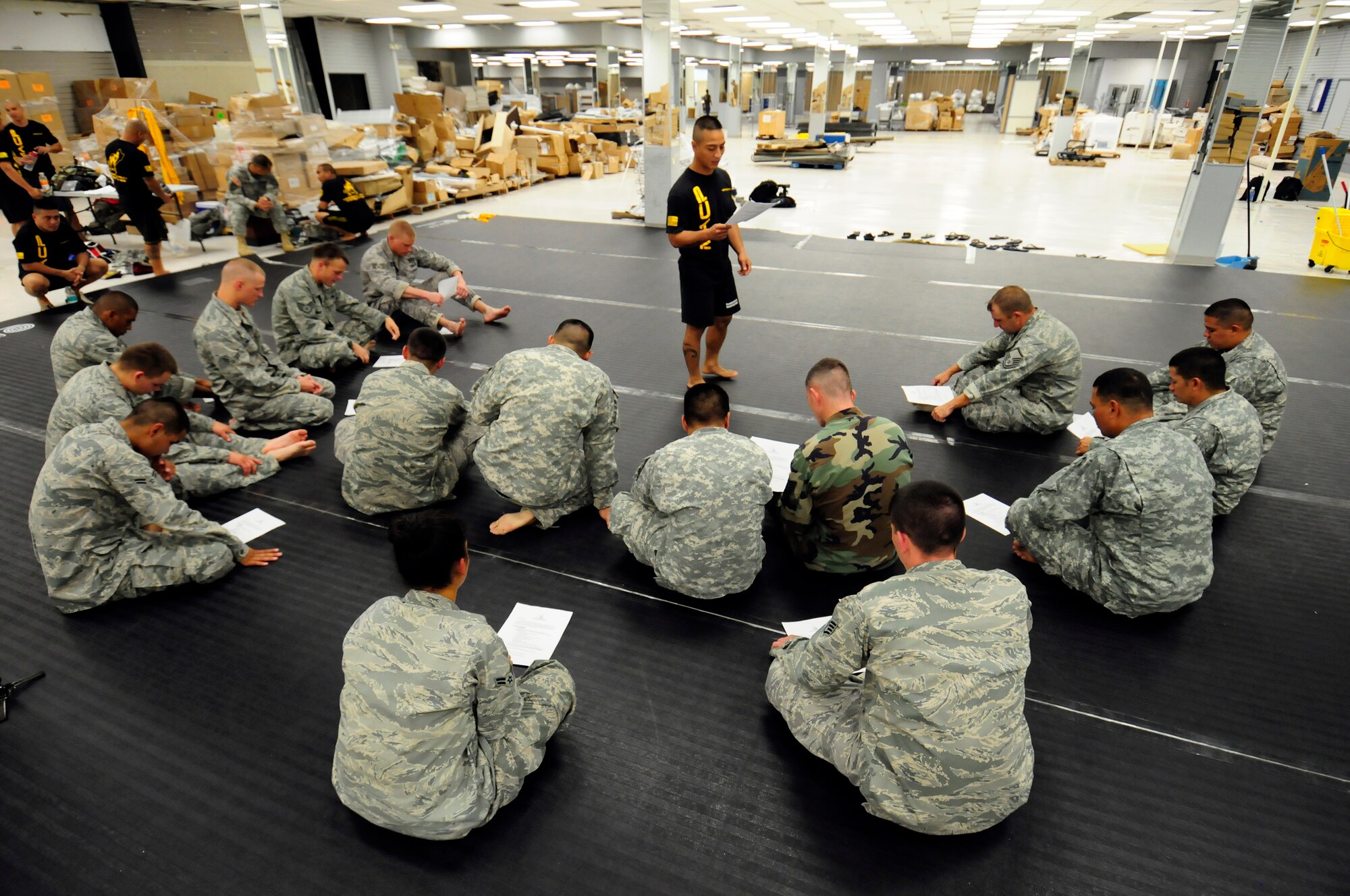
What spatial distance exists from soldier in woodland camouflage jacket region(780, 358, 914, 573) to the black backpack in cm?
1405

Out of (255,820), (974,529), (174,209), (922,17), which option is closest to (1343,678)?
(974,529)

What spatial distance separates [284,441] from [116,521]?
4.07ft

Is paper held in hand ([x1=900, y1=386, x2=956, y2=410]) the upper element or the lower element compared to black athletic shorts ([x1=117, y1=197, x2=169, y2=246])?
lower

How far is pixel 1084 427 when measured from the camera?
424 cm

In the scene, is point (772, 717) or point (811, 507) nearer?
point (772, 717)

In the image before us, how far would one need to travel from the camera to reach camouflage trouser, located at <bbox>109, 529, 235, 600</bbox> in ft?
9.43

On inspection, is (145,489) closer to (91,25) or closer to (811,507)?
(811,507)

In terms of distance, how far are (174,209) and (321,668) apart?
34.3ft

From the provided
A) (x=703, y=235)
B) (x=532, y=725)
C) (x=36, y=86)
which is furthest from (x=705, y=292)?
(x=36, y=86)

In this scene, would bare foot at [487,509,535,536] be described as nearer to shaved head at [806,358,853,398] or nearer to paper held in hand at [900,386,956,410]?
shaved head at [806,358,853,398]

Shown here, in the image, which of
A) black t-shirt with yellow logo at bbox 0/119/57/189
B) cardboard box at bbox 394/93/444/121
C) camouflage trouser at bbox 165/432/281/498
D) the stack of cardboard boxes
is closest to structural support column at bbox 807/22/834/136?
cardboard box at bbox 394/93/444/121

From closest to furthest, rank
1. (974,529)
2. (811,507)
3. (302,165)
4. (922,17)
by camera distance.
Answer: (811,507) → (974,529) → (302,165) → (922,17)

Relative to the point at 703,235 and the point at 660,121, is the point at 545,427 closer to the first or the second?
the point at 703,235

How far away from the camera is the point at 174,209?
10008 millimetres
